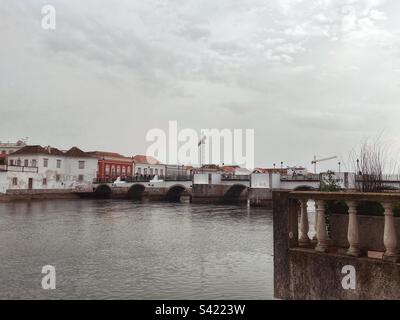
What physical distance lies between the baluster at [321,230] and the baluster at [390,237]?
0.94 meters

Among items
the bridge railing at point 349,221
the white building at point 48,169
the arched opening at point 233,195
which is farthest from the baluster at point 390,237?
the white building at point 48,169

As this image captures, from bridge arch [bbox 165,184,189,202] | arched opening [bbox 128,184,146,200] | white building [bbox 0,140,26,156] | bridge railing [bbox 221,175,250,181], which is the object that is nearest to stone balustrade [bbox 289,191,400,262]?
bridge railing [bbox 221,175,250,181]

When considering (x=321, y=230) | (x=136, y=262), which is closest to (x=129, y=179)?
(x=136, y=262)

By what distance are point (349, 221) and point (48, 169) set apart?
7773 centimetres

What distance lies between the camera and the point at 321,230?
5996 mm

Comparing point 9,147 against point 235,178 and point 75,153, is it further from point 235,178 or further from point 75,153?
point 235,178

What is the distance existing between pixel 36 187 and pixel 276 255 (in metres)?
74.2

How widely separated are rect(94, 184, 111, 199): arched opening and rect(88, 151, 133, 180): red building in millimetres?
6352

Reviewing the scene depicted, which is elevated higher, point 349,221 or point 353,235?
point 349,221

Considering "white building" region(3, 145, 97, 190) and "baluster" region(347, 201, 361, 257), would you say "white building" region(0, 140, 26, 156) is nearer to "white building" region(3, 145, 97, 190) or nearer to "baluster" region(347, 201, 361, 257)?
"white building" region(3, 145, 97, 190)

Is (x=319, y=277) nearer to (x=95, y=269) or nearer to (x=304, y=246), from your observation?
(x=304, y=246)

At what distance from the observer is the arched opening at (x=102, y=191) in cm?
8069
